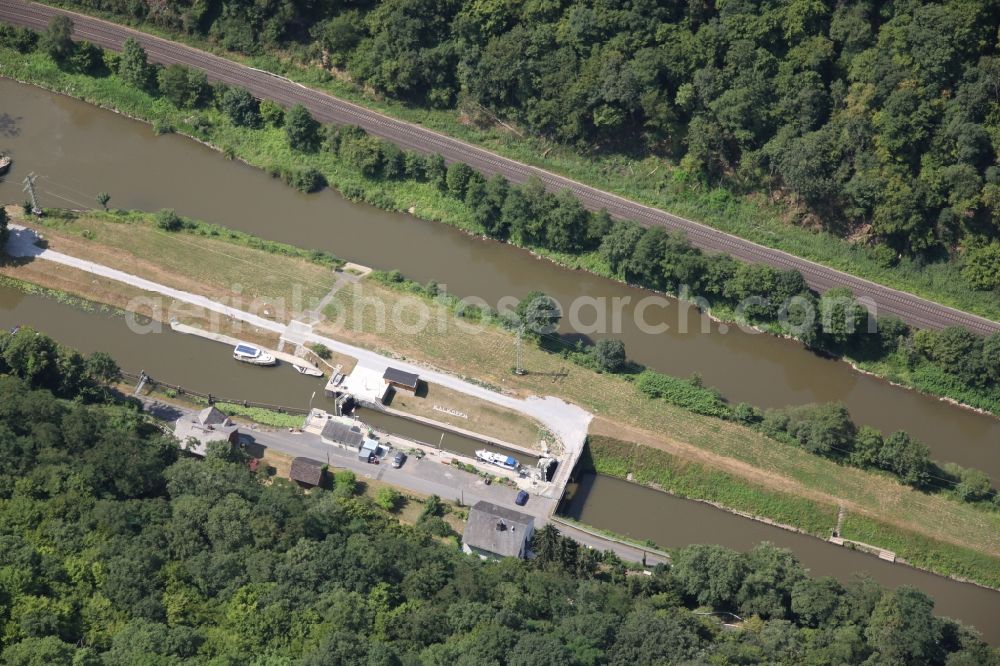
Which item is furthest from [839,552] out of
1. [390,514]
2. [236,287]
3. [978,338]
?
[236,287]

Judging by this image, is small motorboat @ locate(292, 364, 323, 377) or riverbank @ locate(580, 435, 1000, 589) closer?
riverbank @ locate(580, 435, 1000, 589)

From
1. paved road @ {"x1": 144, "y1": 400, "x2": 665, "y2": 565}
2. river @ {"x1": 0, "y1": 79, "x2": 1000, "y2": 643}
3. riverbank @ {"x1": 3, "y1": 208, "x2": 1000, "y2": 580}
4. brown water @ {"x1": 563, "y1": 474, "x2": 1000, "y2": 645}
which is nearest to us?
brown water @ {"x1": 563, "y1": 474, "x2": 1000, "y2": 645}

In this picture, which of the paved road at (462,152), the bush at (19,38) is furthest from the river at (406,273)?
the paved road at (462,152)

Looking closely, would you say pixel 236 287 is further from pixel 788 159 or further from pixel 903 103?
pixel 903 103

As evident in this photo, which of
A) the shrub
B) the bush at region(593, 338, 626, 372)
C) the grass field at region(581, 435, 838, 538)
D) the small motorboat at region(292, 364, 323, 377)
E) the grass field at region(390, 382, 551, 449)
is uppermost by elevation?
the shrub

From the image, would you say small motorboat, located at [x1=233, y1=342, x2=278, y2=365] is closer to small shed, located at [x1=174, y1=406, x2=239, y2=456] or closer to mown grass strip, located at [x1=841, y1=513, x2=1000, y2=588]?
small shed, located at [x1=174, y1=406, x2=239, y2=456]

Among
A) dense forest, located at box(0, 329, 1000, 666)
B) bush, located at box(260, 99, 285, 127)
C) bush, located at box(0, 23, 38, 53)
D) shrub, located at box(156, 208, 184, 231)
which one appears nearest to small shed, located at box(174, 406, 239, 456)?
dense forest, located at box(0, 329, 1000, 666)

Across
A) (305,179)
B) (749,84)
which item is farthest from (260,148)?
(749,84)
